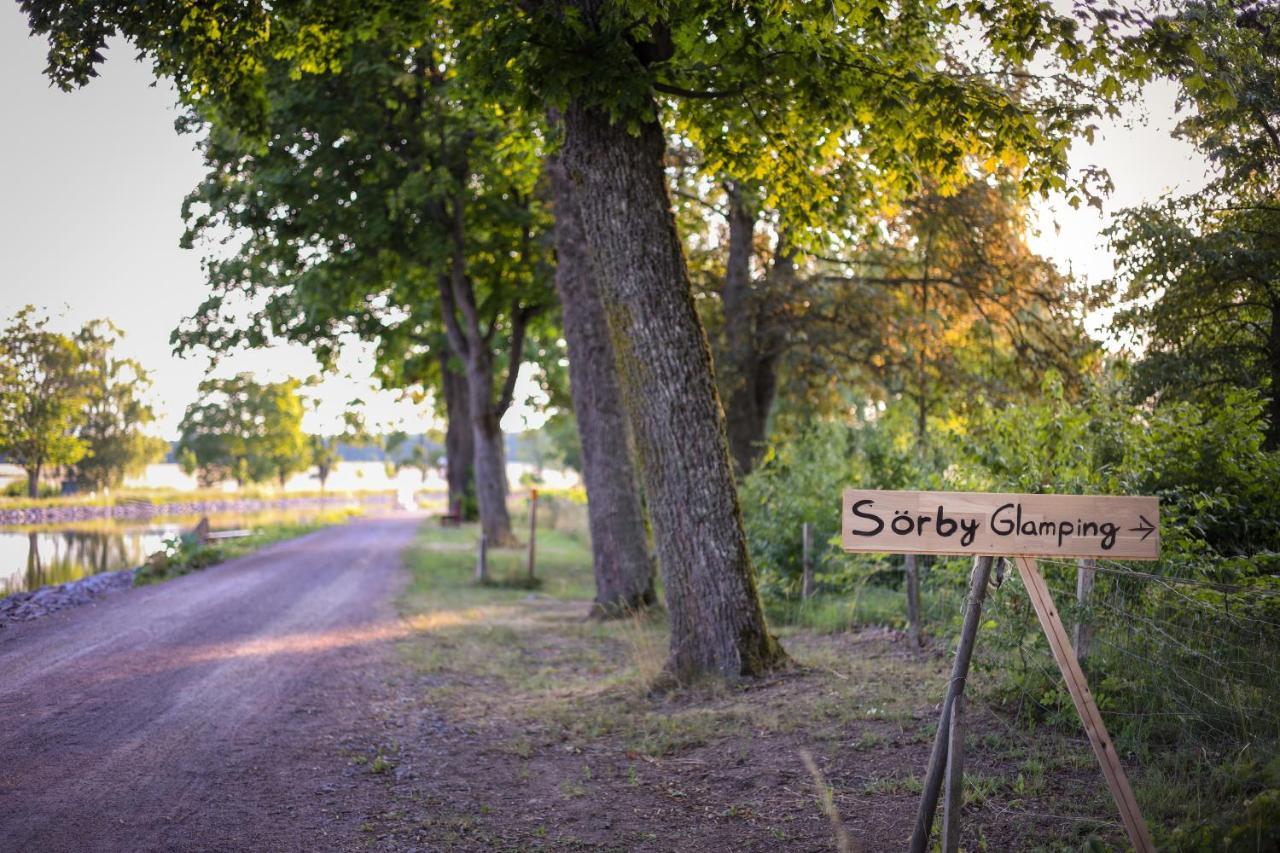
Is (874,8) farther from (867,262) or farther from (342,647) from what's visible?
(867,262)

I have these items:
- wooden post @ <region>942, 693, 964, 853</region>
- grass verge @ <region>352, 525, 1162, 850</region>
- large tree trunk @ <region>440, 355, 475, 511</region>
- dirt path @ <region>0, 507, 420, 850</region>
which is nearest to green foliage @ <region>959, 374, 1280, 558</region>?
grass verge @ <region>352, 525, 1162, 850</region>

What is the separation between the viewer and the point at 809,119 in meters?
9.58

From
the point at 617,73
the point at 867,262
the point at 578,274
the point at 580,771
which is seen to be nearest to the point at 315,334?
the point at 578,274

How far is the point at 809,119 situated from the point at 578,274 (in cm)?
556

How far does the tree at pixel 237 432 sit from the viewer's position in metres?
75.0

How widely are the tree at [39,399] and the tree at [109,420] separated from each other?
2.90 feet

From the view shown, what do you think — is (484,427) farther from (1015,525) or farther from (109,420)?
(1015,525)

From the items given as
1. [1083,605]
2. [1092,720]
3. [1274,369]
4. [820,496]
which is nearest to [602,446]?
[820,496]

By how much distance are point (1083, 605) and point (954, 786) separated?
8.04ft

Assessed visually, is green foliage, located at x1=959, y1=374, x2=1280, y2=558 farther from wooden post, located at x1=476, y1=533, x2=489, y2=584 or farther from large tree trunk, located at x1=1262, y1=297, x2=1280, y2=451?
wooden post, located at x1=476, y1=533, x2=489, y2=584

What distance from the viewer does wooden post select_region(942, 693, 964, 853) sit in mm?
4438

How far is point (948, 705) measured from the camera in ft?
15.1

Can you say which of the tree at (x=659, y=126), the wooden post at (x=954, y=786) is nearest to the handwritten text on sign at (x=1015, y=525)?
the wooden post at (x=954, y=786)

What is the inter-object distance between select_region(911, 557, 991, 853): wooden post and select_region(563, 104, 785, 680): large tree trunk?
3837 mm
